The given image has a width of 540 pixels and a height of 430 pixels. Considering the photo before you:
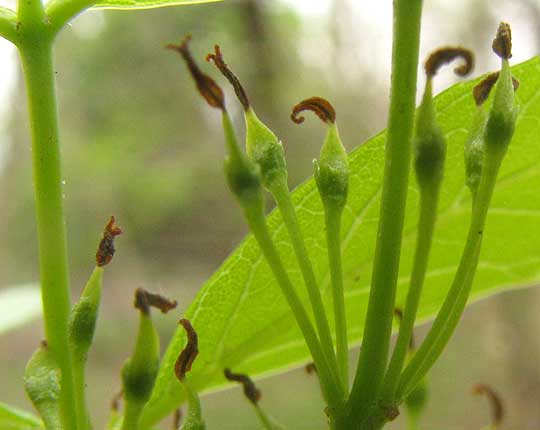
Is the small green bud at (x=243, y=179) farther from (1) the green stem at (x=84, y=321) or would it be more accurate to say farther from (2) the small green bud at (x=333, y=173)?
(1) the green stem at (x=84, y=321)

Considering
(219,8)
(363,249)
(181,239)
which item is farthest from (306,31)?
(363,249)

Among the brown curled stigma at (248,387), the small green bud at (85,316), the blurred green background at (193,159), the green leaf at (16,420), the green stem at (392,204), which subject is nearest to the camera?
the green stem at (392,204)

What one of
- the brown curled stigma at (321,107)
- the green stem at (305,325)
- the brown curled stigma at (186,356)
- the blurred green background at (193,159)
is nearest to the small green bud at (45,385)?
the brown curled stigma at (186,356)

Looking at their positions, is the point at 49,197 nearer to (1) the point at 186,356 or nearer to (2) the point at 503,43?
(1) the point at 186,356

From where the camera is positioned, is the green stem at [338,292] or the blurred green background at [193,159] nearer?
the green stem at [338,292]

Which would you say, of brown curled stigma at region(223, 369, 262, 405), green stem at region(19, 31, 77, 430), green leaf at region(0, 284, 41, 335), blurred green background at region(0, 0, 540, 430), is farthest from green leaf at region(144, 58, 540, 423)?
blurred green background at region(0, 0, 540, 430)

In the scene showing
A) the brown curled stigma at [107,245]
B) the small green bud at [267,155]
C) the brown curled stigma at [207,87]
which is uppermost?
the brown curled stigma at [207,87]

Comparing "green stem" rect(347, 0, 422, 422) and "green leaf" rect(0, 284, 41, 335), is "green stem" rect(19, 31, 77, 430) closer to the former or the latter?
"green stem" rect(347, 0, 422, 422)

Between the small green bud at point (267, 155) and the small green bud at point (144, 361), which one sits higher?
the small green bud at point (267, 155)

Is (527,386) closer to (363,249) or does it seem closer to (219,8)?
(219,8)
